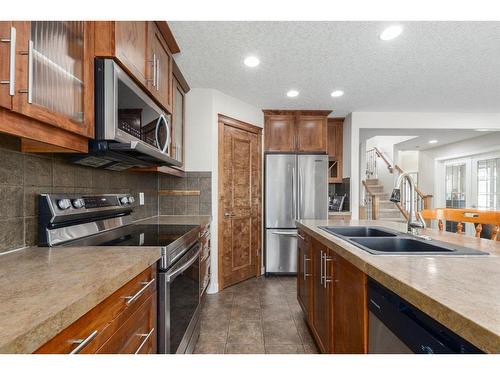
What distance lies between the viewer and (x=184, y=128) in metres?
3.01

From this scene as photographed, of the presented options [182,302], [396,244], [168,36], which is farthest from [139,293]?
[168,36]

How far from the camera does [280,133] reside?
13.0ft

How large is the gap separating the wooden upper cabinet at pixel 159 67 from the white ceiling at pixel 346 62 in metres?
0.16

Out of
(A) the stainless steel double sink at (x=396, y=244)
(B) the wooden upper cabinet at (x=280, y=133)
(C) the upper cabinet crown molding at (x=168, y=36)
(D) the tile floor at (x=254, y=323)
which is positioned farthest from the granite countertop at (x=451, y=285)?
(B) the wooden upper cabinet at (x=280, y=133)

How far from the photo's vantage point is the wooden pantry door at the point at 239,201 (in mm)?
3225

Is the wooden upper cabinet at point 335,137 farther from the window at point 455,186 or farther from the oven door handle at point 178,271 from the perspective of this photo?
the window at point 455,186

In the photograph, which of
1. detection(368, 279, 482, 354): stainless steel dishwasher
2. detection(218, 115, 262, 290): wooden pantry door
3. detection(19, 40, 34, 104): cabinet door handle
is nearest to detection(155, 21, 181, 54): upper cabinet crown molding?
detection(218, 115, 262, 290): wooden pantry door

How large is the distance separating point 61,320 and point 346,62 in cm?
277

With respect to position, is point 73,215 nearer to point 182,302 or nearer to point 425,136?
point 182,302

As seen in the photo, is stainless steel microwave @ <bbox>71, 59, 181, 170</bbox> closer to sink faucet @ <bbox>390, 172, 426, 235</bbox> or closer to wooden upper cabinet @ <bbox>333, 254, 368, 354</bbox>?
wooden upper cabinet @ <bbox>333, 254, 368, 354</bbox>

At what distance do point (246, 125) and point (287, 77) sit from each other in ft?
3.13

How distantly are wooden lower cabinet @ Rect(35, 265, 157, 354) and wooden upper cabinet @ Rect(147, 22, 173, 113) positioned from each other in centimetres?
127
